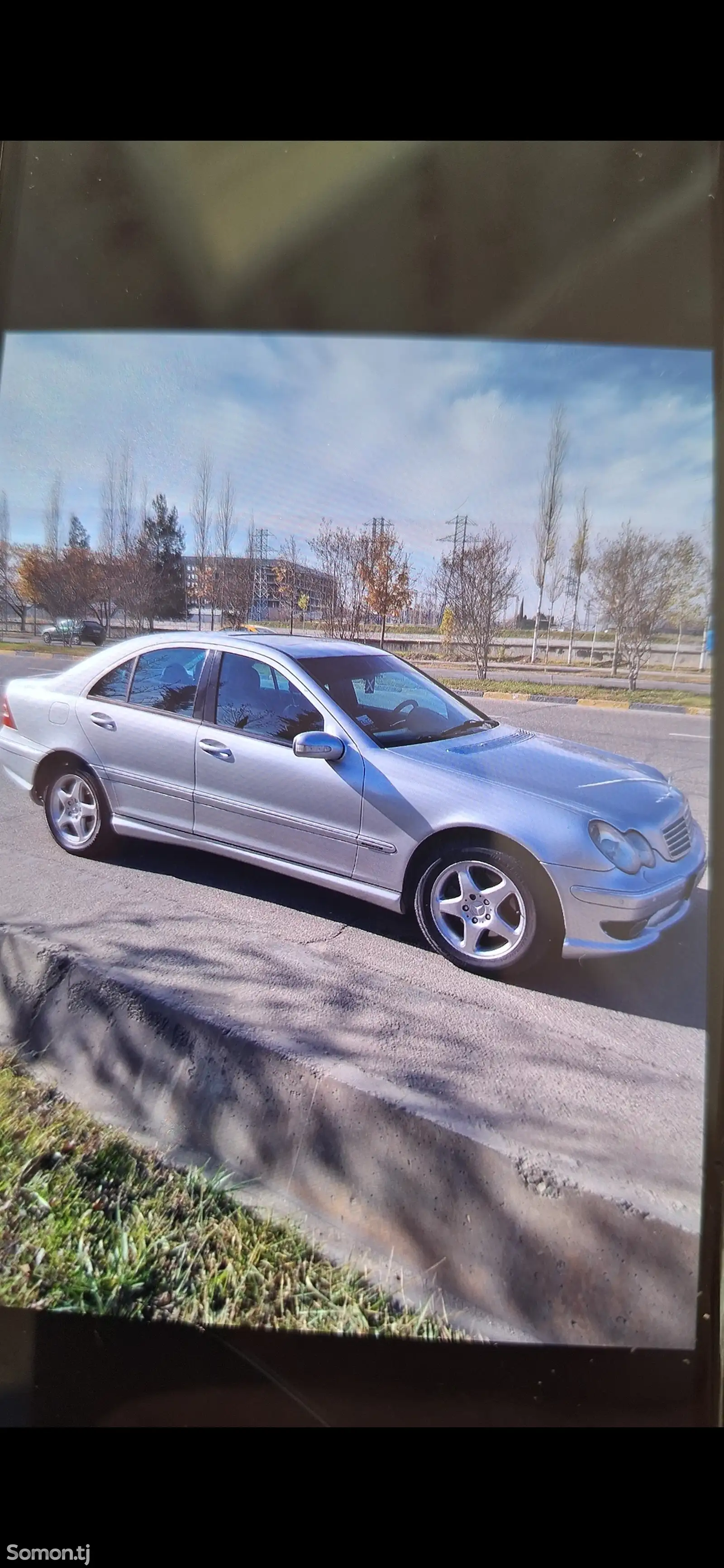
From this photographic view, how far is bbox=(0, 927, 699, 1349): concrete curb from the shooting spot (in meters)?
1.58

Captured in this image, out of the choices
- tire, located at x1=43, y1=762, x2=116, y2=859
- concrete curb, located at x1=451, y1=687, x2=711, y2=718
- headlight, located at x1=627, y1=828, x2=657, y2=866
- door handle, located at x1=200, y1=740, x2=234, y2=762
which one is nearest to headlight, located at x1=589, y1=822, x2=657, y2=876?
headlight, located at x1=627, y1=828, x2=657, y2=866

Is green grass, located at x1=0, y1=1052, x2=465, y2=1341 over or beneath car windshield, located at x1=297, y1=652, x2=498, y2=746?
beneath

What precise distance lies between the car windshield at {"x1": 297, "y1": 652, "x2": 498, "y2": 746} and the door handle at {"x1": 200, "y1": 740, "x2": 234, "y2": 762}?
14.2 inches

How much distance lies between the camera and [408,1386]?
1.62 m

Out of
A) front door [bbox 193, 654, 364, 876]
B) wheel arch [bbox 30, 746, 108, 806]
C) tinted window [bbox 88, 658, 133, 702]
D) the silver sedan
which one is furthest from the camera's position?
wheel arch [bbox 30, 746, 108, 806]

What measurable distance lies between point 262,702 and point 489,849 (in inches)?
30.8

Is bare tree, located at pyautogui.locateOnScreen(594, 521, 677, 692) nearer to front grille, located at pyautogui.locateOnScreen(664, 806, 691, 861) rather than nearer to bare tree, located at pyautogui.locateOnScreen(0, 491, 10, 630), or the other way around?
front grille, located at pyautogui.locateOnScreen(664, 806, 691, 861)

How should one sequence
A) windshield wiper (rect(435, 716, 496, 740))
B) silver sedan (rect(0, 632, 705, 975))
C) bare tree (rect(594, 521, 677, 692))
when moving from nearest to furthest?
bare tree (rect(594, 521, 677, 692)) < silver sedan (rect(0, 632, 705, 975)) < windshield wiper (rect(435, 716, 496, 740))

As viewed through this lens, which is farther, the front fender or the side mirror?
the side mirror

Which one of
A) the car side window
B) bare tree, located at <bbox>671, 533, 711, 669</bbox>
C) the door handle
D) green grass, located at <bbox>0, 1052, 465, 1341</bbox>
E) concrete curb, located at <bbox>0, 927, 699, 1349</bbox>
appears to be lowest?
green grass, located at <bbox>0, 1052, 465, 1341</bbox>

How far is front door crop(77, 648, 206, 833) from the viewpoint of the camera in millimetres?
2145

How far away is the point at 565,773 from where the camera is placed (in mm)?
1807

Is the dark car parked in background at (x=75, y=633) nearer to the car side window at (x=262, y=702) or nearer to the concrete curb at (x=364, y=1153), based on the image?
the car side window at (x=262, y=702)
